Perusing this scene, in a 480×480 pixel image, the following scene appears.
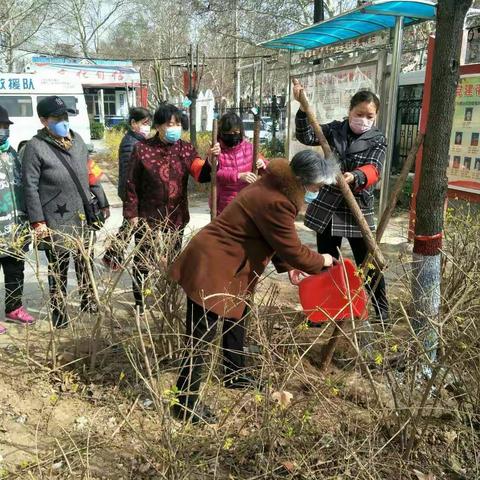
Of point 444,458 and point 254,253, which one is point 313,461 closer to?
point 444,458

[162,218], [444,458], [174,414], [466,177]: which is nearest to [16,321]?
[162,218]

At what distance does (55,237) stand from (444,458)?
2.50 meters

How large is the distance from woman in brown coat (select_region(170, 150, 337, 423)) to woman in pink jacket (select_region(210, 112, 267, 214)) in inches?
47.5

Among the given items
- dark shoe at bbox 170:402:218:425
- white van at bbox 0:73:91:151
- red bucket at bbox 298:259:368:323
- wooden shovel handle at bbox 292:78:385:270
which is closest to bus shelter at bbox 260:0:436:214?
wooden shovel handle at bbox 292:78:385:270

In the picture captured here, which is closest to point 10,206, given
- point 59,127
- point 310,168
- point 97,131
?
point 59,127

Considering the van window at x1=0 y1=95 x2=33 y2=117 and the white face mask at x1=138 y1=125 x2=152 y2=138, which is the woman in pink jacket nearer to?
the white face mask at x1=138 y1=125 x2=152 y2=138

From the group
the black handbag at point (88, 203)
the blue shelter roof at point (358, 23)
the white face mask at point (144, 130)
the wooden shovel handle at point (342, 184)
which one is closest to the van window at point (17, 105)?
the blue shelter roof at point (358, 23)

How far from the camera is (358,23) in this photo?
530cm

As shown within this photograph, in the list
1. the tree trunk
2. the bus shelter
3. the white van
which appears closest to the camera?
the tree trunk

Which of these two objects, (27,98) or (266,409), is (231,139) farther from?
(27,98)

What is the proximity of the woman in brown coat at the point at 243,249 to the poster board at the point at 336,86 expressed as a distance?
364 cm

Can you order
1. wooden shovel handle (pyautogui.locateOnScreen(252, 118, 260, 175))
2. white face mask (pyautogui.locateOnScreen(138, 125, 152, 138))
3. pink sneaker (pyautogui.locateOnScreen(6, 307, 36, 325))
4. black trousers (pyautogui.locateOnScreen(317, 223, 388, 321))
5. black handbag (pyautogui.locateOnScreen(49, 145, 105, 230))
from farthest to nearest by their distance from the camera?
white face mask (pyautogui.locateOnScreen(138, 125, 152, 138))
pink sneaker (pyautogui.locateOnScreen(6, 307, 36, 325))
black handbag (pyautogui.locateOnScreen(49, 145, 105, 230))
wooden shovel handle (pyautogui.locateOnScreen(252, 118, 260, 175))
black trousers (pyautogui.locateOnScreen(317, 223, 388, 321))

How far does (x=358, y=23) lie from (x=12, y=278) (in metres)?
4.28

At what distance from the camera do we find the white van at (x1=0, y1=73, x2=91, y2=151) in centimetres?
1304
